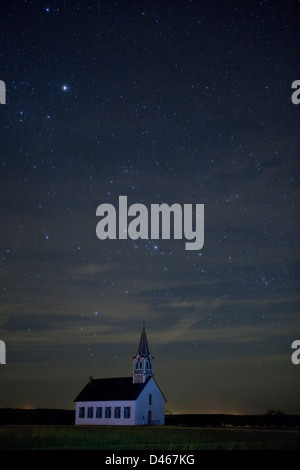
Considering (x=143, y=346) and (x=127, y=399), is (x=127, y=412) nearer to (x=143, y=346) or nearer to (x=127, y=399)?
(x=127, y=399)

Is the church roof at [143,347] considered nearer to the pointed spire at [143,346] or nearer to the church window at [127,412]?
the pointed spire at [143,346]

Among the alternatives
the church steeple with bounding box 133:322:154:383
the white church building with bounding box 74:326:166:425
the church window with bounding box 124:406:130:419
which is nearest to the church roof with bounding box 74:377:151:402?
A: the white church building with bounding box 74:326:166:425

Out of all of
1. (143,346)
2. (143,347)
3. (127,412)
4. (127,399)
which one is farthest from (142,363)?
(127,412)

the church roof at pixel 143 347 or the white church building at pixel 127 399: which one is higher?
the church roof at pixel 143 347

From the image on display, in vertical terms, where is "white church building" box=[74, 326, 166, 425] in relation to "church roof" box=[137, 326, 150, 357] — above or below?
below

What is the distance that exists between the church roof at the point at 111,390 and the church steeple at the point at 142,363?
0.92 metres

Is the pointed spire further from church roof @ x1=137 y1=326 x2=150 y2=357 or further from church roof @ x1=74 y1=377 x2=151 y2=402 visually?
church roof @ x1=74 y1=377 x2=151 y2=402

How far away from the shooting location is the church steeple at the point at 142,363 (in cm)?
7294

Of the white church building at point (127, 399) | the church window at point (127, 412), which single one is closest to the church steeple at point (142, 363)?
the white church building at point (127, 399)

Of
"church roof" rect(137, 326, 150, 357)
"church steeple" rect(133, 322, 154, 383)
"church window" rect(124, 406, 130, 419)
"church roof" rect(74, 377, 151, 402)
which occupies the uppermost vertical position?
"church roof" rect(137, 326, 150, 357)

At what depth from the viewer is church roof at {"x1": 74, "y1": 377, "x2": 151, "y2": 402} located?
69.7 metres

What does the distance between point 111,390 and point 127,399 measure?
493 centimetres

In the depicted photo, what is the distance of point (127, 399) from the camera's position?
68.2 m
